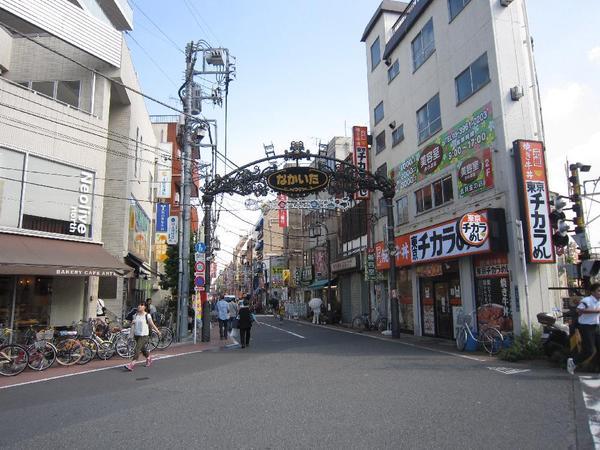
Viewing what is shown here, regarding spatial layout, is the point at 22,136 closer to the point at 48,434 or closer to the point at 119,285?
the point at 119,285

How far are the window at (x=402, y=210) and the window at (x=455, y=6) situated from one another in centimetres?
797

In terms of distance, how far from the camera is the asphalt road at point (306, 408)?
5.64 metres

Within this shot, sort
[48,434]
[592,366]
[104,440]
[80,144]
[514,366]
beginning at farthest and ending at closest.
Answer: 1. [80,144]
2. [514,366]
3. [592,366]
4. [48,434]
5. [104,440]

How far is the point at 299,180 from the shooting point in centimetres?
1891

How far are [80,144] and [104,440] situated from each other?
1392cm

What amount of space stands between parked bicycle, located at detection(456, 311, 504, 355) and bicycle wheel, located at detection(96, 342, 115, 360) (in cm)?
1084

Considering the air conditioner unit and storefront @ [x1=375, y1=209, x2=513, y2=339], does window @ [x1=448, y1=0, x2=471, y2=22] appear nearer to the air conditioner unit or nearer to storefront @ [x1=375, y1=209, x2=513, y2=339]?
the air conditioner unit

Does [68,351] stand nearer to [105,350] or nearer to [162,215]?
[105,350]

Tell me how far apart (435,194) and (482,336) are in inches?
279

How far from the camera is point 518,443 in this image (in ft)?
17.4

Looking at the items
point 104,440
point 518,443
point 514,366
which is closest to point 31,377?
point 104,440

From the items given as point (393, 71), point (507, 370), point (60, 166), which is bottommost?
point (507, 370)

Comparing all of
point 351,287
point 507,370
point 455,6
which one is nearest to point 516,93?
point 455,6

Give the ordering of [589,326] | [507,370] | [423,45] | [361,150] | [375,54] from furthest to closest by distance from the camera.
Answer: [375,54] < [361,150] < [423,45] < [507,370] < [589,326]
